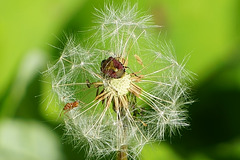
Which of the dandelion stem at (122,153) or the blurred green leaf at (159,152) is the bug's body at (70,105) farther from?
the blurred green leaf at (159,152)

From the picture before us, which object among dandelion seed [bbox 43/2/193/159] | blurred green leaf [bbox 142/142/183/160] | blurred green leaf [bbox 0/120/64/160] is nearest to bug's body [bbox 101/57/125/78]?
dandelion seed [bbox 43/2/193/159]

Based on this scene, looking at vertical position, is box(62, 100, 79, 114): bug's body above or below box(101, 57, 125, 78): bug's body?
below

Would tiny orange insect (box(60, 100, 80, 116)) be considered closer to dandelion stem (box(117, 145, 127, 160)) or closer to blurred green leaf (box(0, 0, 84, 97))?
dandelion stem (box(117, 145, 127, 160))

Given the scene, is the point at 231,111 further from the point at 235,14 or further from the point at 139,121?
the point at 139,121

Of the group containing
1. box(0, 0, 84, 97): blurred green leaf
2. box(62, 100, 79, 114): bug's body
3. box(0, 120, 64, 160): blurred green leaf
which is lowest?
box(0, 120, 64, 160): blurred green leaf

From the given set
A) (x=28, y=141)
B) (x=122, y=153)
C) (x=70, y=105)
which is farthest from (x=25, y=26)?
(x=122, y=153)

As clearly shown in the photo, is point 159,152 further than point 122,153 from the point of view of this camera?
Yes

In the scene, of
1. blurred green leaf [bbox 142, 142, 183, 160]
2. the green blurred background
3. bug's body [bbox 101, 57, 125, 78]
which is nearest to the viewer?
bug's body [bbox 101, 57, 125, 78]

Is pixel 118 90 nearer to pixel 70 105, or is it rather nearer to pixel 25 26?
pixel 70 105
